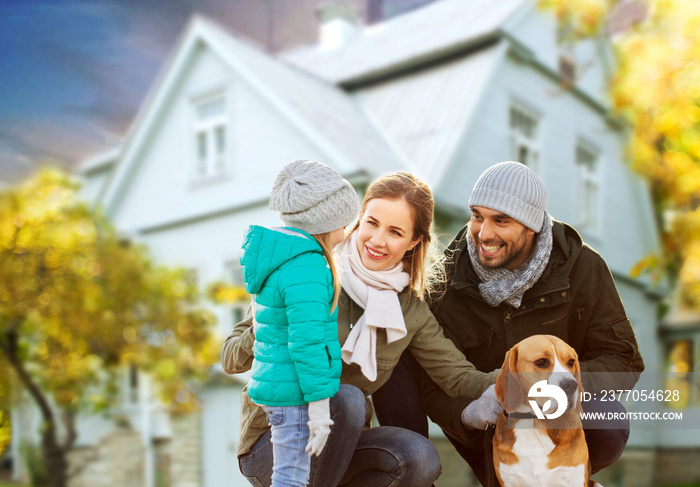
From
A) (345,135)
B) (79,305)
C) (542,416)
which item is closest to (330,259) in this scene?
(542,416)

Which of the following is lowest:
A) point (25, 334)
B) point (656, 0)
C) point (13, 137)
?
point (25, 334)

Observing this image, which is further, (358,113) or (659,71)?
(358,113)

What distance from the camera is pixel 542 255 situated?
2.52 metres

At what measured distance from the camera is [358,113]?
36.4 feet

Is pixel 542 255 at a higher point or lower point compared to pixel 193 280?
lower

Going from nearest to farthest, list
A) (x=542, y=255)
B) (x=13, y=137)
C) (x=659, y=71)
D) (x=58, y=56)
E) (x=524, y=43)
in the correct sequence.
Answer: (x=542, y=255), (x=659, y=71), (x=524, y=43), (x=13, y=137), (x=58, y=56)

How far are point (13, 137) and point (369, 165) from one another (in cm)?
653

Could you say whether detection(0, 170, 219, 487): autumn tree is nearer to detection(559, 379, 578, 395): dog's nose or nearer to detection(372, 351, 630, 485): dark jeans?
detection(372, 351, 630, 485): dark jeans

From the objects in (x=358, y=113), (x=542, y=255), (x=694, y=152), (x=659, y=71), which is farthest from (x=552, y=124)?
(x=542, y=255)

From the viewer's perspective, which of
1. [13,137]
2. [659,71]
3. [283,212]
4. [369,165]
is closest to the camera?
[283,212]

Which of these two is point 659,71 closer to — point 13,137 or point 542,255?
point 542,255

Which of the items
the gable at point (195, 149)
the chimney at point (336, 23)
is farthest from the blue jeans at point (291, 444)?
the chimney at point (336, 23)

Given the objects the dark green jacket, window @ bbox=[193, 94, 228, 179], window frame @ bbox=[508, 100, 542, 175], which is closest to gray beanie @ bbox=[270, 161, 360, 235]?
the dark green jacket

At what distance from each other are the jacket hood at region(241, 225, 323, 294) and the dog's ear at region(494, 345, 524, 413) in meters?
0.67
